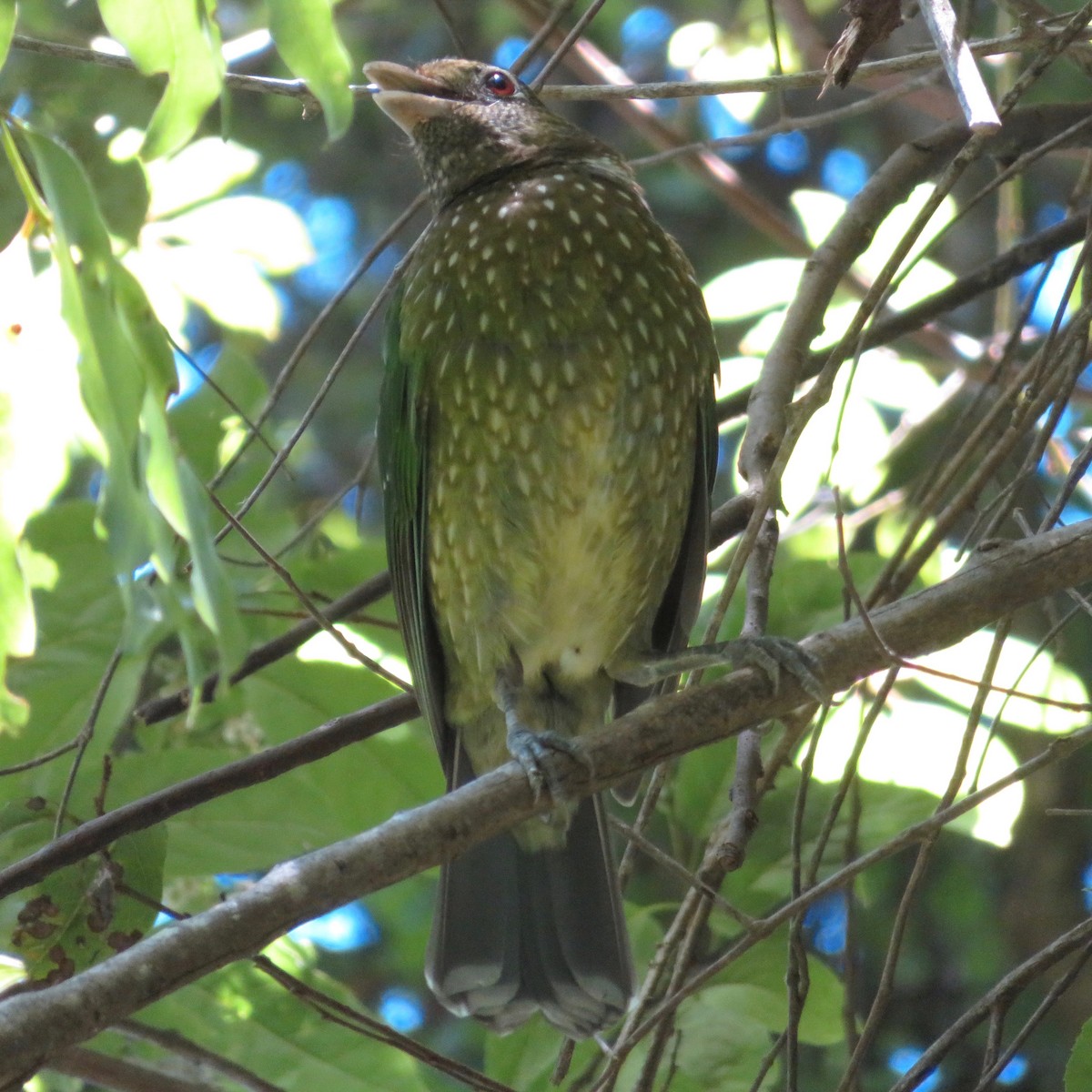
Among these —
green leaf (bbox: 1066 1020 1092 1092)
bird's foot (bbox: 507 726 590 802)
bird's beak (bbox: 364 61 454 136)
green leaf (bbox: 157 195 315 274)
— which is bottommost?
green leaf (bbox: 1066 1020 1092 1092)

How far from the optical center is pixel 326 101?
A: 1.37 m

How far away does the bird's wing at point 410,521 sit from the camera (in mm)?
3070

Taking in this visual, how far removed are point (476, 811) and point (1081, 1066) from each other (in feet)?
3.17

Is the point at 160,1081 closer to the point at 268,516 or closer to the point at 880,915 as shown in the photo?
the point at 268,516

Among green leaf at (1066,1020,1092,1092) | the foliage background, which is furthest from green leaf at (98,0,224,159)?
green leaf at (1066,1020,1092,1092)

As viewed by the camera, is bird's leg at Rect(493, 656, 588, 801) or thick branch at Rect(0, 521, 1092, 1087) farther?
bird's leg at Rect(493, 656, 588, 801)

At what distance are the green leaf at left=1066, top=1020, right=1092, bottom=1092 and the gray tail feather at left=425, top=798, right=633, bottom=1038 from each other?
93cm

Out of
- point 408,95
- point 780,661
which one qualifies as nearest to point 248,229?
point 408,95

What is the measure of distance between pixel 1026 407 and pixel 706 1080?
50.1 inches

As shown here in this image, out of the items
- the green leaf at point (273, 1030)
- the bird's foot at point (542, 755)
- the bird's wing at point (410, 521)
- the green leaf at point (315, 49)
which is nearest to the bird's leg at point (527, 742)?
the bird's foot at point (542, 755)

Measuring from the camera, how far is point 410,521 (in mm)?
3135

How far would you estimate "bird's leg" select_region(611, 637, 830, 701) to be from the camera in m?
2.24

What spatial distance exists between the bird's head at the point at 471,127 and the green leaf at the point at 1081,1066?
2.15m

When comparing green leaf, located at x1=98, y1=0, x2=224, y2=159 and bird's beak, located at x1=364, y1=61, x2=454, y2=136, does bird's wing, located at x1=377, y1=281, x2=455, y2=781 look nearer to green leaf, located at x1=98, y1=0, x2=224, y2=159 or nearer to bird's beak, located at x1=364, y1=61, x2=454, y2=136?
bird's beak, located at x1=364, y1=61, x2=454, y2=136
